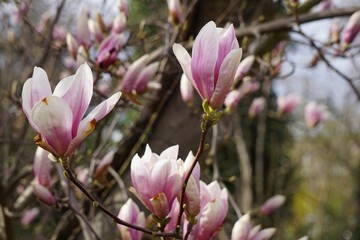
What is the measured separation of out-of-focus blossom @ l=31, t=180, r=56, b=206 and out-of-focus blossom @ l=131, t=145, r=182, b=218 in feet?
1.43

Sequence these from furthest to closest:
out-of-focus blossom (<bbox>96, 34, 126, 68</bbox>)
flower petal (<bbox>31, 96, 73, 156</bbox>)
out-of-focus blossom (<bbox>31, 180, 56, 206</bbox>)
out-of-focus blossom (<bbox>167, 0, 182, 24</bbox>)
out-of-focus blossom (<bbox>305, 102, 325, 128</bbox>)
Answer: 1. out-of-focus blossom (<bbox>305, 102, 325, 128</bbox>)
2. out-of-focus blossom (<bbox>167, 0, 182, 24</bbox>)
3. out-of-focus blossom (<bbox>96, 34, 126, 68</bbox>)
4. out-of-focus blossom (<bbox>31, 180, 56, 206</bbox>)
5. flower petal (<bbox>31, 96, 73, 156</bbox>)

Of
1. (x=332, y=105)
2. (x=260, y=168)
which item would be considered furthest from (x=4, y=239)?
(x=332, y=105)

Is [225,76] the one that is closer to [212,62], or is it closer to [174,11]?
[212,62]

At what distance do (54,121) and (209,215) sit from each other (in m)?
0.32

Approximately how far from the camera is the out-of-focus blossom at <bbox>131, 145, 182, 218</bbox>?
73 cm

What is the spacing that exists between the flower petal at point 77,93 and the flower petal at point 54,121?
0.02 meters

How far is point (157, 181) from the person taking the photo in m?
0.74

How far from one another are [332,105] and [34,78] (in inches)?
293

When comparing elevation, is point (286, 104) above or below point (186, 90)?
below

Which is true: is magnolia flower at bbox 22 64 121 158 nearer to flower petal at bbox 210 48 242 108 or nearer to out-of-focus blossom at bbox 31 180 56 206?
flower petal at bbox 210 48 242 108

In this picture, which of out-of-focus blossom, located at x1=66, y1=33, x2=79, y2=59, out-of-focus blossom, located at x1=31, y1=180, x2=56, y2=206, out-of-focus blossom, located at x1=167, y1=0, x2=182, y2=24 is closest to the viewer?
out-of-focus blossom, located at x1=31, y1=180, x2=56, y2=206

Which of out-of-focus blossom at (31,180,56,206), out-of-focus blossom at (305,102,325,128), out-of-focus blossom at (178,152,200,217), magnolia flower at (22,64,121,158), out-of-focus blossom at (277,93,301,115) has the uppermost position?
magnolia flower at (22,64,121,158)

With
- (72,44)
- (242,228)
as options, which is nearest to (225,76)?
(242,228)

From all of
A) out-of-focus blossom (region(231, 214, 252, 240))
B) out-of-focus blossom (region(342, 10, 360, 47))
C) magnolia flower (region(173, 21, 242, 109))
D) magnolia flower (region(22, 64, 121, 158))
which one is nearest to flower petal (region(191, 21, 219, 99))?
magnolia flower (region(173, 21, 242, 109))
